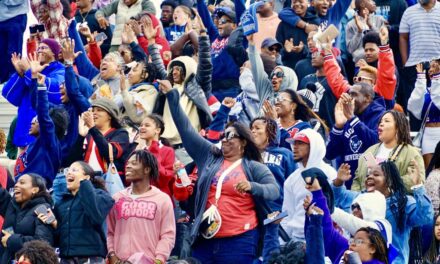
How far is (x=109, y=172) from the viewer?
17.0 meters

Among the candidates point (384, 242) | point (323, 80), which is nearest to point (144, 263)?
point (384, 242)

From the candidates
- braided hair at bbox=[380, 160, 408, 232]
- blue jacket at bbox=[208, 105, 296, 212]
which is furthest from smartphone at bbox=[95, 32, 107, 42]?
braided hair at bbox=[380, 160, 408, 232]

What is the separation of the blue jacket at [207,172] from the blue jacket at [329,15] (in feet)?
18.0

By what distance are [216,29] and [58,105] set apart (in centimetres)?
456

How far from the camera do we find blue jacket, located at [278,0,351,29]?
2162 centimetres

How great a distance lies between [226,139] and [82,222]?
4.78 ft

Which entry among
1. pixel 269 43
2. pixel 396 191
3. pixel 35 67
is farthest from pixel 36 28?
pixel 396 191

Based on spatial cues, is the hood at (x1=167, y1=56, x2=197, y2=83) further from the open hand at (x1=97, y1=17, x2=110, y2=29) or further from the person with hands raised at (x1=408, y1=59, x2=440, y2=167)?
the open hand at (x1=97, y1=17, x2=110, y2=29)

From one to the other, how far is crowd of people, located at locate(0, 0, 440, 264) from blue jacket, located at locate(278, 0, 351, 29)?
0.03 m

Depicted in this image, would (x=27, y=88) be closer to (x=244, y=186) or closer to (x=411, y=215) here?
(x=244, y=186)

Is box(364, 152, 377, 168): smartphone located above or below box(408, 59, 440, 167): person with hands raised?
above

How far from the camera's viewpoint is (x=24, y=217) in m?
16.4

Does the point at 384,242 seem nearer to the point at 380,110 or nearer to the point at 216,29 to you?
the point at 380,110

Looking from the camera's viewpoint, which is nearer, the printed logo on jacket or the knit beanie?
the printed logo on jacket
